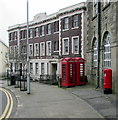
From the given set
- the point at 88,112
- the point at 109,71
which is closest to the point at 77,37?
the point at 109,71

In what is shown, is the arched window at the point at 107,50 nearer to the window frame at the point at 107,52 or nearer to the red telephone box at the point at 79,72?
the window frame at the point at 107,52

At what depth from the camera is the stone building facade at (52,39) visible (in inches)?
797

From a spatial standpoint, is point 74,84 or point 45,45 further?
point 45,45

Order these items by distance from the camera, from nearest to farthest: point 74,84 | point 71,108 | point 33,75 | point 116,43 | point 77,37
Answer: point 71,108 → point 116,43 → point 74,84 → point 77,37 → point 33,75

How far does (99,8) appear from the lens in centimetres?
1363

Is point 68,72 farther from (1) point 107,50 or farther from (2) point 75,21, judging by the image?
(2) point 75,21

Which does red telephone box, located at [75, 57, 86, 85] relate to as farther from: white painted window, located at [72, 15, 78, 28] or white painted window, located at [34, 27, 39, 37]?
white painted window, located at [34, 27, 39, 37]

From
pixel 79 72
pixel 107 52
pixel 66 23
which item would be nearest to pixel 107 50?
pixel 107 52

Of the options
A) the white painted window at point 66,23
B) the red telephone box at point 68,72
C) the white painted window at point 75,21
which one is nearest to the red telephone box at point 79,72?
the red telephone box at point 68,72

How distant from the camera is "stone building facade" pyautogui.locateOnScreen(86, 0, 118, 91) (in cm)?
1045

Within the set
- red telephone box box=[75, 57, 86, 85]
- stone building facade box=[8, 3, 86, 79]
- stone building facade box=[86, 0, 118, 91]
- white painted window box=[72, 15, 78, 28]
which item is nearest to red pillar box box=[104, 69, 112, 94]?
stone building facade box=[86, 0, 118, 91]

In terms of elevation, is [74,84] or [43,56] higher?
[43,56]

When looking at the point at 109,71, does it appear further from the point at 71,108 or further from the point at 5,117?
the point at 5,117

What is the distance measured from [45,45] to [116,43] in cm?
1731
